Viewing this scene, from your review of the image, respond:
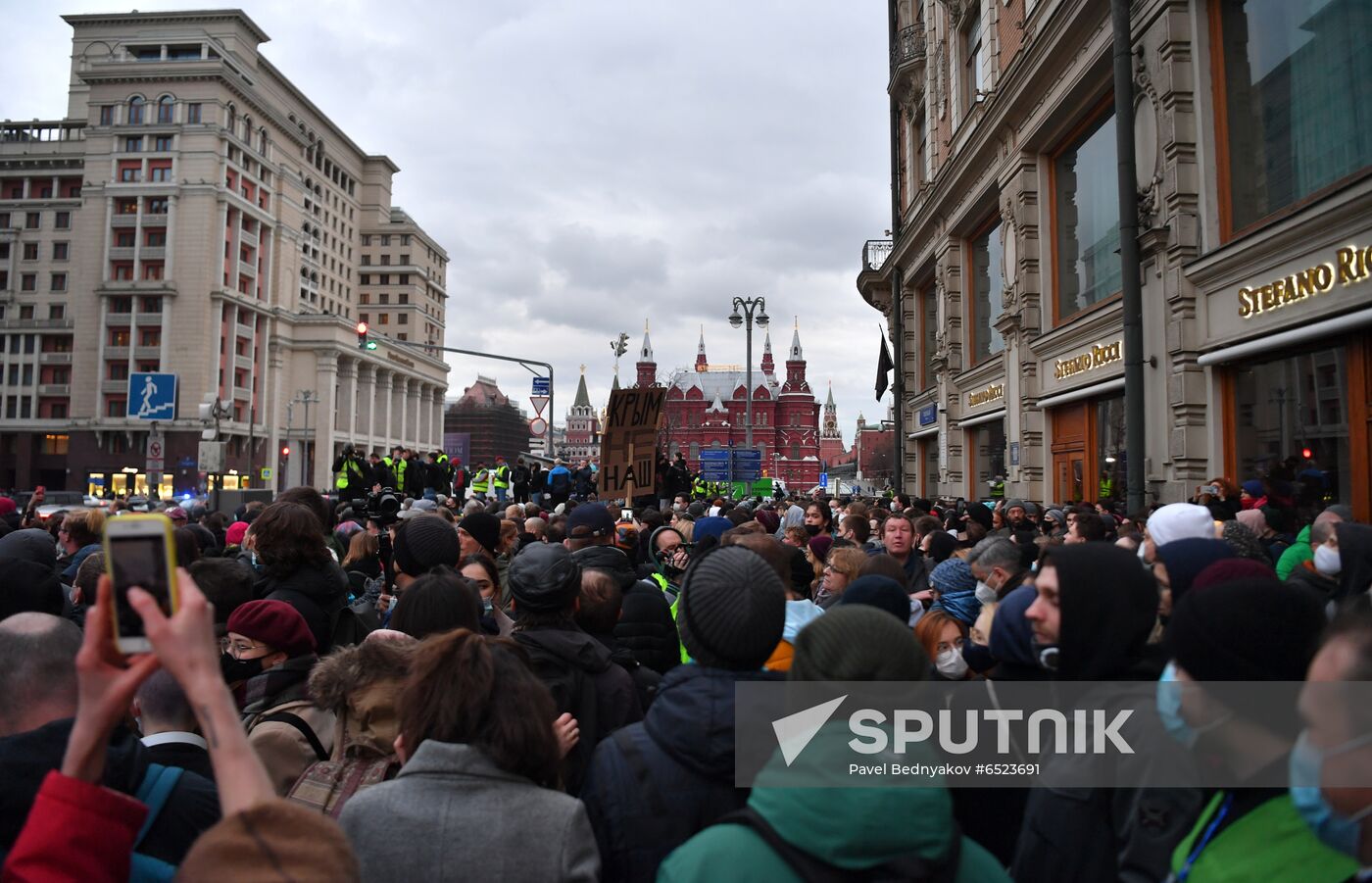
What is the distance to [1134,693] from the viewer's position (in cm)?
223

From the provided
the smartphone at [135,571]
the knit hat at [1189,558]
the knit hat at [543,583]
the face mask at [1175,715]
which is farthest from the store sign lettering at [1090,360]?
the smartphone at [135,571]

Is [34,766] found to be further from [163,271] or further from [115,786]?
[163,271]

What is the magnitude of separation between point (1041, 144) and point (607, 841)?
644 inches

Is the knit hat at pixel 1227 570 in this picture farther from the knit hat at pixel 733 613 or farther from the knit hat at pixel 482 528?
the knit hat at pixel 482 528

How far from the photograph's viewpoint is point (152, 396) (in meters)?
19.5

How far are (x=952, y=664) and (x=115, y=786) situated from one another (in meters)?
3.11

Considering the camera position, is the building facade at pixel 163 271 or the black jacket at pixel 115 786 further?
the building facade at pixel 163 271

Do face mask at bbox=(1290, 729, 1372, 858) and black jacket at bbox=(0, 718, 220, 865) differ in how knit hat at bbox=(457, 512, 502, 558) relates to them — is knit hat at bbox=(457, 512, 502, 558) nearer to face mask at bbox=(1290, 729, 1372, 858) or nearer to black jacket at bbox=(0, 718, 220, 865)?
black jacket at bbox=(0, 718, 220, 865)

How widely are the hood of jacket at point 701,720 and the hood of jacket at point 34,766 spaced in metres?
1.31

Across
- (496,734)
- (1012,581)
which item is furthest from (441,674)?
(1012,581)

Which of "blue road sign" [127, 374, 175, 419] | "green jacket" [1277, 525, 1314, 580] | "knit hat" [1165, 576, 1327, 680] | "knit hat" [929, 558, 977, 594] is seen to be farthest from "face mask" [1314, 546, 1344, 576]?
"blue road sign" [127, 374, 175, 419]

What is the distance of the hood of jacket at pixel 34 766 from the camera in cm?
200

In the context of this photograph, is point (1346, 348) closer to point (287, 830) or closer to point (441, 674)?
point (441, 674)

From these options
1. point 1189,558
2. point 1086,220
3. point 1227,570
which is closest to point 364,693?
point 1227,570
